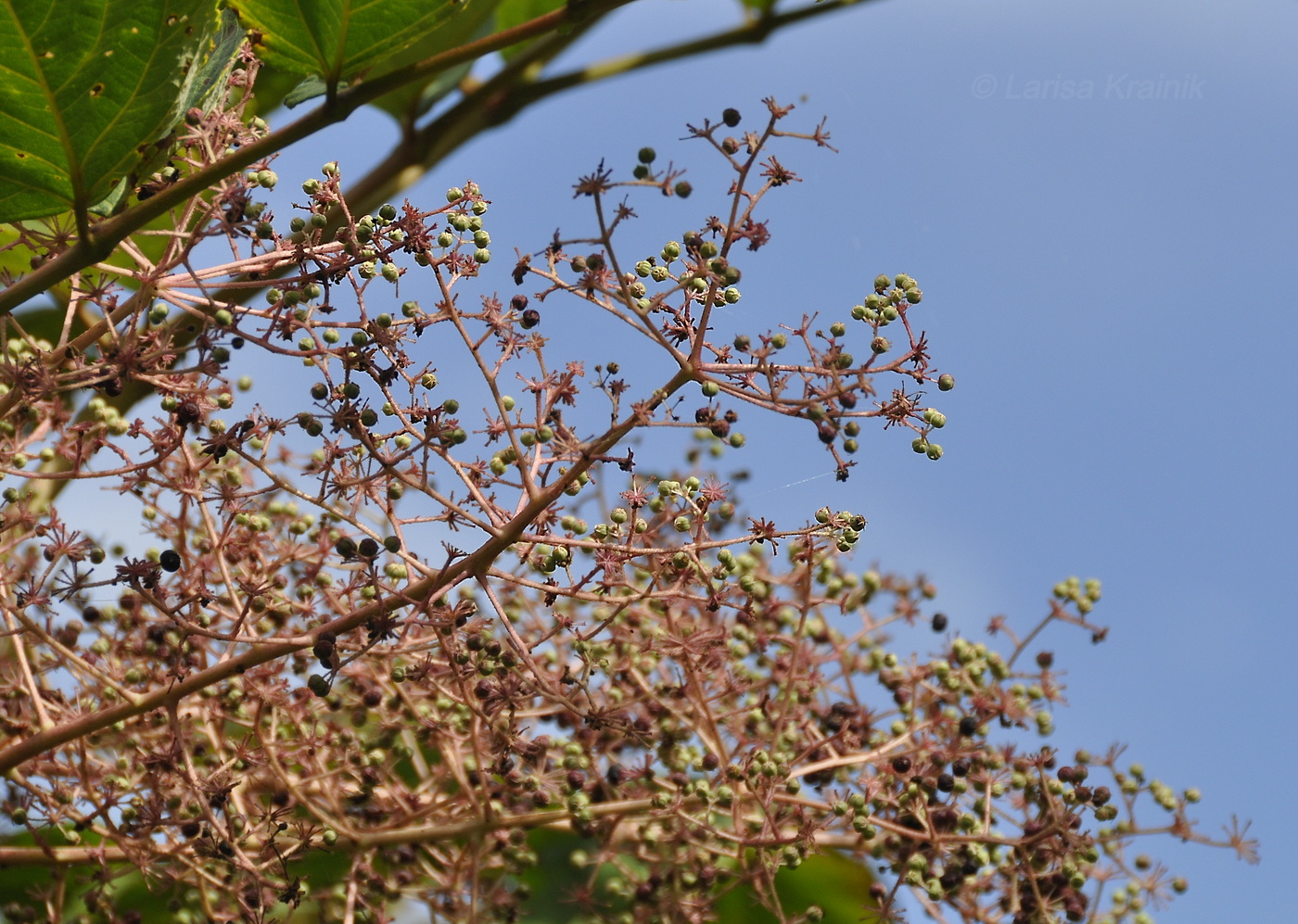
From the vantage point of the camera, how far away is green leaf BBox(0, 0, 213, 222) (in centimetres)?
192

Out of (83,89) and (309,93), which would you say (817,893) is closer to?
(309,93)

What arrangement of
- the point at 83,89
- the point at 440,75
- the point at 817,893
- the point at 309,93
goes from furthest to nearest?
the point at 817,893 → the point at 440,75 → the point at 309,93 → the point at 83,89

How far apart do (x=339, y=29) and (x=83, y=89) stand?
1.40 ft

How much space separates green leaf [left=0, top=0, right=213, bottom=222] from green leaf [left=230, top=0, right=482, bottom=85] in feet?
0.39

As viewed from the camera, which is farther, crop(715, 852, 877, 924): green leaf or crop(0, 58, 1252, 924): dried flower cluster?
crop(715, 852, 877, 924): green leaf

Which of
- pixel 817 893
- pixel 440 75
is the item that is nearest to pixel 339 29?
pixel 440 75

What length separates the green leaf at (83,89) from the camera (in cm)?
192

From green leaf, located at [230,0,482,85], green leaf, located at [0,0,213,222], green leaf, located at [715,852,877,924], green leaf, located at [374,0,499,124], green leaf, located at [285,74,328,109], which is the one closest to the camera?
green leaf, located at [0,0,213,222]

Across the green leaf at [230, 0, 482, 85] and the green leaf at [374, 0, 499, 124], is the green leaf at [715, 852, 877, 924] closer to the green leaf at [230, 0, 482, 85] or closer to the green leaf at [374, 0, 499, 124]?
the green leaf at [374, 0, 499, 124]

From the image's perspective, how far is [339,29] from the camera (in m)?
2.03

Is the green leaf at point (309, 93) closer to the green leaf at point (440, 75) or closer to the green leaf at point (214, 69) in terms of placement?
the green leaf at point (214, 69)

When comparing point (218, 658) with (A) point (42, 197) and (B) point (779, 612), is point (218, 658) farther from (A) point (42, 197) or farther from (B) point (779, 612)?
(B) point (779, 612)

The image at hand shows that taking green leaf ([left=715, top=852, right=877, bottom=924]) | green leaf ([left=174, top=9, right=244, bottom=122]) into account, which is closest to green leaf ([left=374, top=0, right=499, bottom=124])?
green leaf ([left=174, top=9, right=244, bottom=122])

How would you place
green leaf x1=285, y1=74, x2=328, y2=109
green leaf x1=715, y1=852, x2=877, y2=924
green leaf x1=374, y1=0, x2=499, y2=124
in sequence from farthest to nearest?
green leaf x1=715, y1=852, x2=877, y2=924
green leaf x1=374, y1=0, x2=499, y2=124
green leaf x1=285, y1=74, x2=328, y2=109
